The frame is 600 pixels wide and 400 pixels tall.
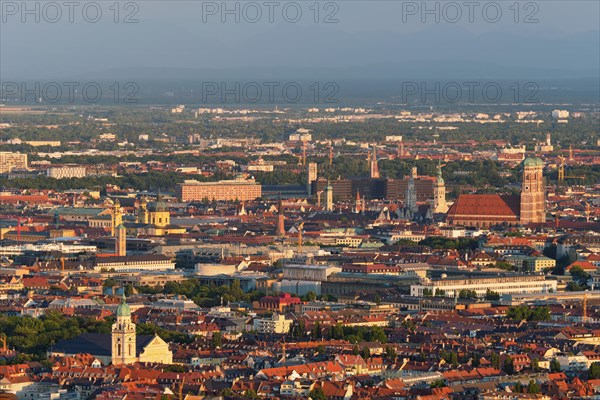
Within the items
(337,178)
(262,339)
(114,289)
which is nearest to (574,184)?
(337,178)

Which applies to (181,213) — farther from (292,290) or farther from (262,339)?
(262,339)

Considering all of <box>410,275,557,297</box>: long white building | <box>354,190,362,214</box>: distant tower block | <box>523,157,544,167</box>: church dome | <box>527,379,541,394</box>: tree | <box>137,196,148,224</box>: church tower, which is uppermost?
<box>523,157,544,167</box>: church dome

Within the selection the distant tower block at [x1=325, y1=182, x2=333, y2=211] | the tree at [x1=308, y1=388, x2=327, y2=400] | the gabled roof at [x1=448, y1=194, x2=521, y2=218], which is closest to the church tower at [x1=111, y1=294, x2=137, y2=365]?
the tree at [x1=308, y1=388, x2=327, y2=400]

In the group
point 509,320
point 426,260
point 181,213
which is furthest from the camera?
point 181,213

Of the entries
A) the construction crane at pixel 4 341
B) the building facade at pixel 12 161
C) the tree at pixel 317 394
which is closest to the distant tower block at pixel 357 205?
the building facade at pixel 12 161

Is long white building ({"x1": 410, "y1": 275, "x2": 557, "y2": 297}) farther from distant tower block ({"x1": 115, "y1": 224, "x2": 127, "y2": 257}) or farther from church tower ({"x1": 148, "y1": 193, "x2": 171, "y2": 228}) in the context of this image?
church tower ({"x1": 148, "y1": 193, "x2": 171, "y2": 228})

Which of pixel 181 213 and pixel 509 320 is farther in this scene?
pixel 181 213
